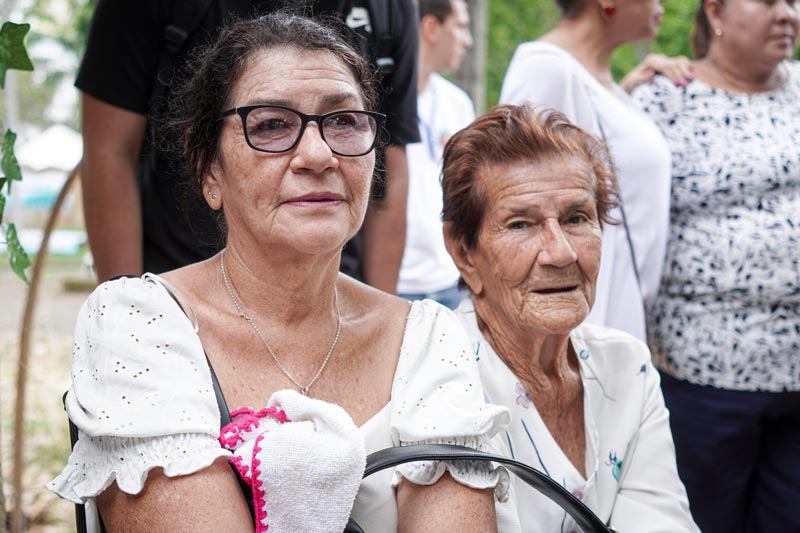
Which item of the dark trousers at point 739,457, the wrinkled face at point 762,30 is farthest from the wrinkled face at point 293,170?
the wrinkled face at point 762,30

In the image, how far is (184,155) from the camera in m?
2.12

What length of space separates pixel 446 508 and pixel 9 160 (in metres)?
1.28

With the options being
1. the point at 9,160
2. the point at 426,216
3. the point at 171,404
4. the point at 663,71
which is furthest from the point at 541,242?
the point at 426,216

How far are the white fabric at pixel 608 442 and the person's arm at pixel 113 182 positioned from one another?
3.28ft

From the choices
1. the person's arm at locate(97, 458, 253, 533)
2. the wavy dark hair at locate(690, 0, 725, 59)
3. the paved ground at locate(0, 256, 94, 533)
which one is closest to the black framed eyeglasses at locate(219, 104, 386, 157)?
the person's arm at locate(97, 458, 253, 533)

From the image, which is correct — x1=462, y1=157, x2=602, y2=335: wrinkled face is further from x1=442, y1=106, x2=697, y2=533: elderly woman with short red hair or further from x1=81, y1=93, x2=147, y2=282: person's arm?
x1=81, y1=93, x2=147, y2=282: person's arm

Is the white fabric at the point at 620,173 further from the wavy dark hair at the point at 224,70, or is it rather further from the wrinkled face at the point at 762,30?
the wavy dark hair at the point at 224,70

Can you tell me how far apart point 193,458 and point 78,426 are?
244 millimetres

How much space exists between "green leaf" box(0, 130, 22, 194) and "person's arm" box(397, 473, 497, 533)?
118cm

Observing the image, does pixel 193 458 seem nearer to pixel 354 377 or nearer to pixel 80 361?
pixel 80 361

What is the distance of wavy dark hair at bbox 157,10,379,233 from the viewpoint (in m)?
1.95

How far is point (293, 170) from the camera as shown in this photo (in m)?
1.87

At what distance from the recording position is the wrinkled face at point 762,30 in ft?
10.6

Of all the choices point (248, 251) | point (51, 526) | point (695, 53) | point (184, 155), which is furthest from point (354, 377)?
point (51, 526)
